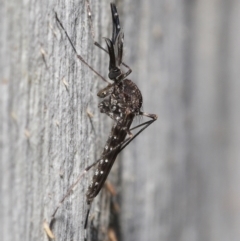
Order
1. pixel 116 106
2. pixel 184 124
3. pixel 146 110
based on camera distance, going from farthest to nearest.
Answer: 1. pixel 184 124
2. pixel 146 110
3. pixel 116 106

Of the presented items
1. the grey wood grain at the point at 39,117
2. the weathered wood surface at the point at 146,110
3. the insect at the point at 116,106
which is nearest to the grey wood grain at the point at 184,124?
the weathered wood surface at the point at 146,110

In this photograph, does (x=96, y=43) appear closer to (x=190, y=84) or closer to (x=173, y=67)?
(x=173, y=67)

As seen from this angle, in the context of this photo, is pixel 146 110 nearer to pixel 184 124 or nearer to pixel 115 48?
pixel 184 124

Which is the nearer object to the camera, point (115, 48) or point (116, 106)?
point (115, 48)

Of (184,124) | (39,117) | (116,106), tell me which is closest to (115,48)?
(116,106)

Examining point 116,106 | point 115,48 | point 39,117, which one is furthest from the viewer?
point 116,106

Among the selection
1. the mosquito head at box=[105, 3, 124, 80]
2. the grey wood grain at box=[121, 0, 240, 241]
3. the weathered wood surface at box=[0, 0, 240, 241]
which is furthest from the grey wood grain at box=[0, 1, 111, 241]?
the grey wood grain at box=[121, 0, 240, 241]

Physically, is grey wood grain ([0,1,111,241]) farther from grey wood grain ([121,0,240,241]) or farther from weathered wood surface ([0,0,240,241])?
grey wood grain ([121,0,240,241])
